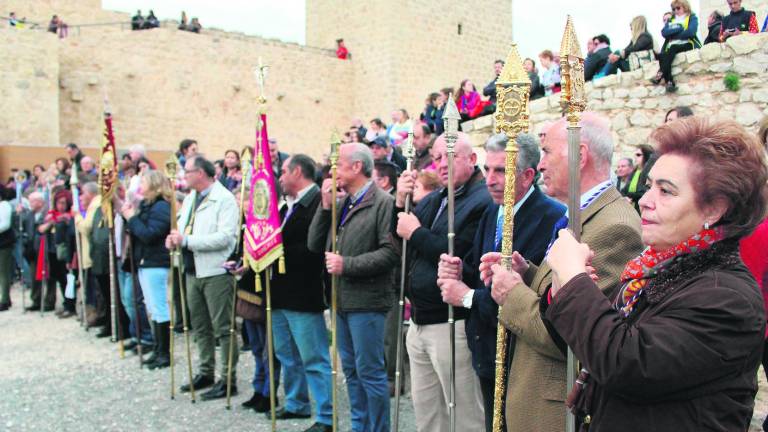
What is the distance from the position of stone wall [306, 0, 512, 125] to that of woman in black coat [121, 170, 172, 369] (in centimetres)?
1774

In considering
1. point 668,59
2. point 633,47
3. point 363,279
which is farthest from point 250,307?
point 633,47

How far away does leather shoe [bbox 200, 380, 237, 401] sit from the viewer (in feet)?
18.6

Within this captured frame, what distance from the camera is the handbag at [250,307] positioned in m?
5.33

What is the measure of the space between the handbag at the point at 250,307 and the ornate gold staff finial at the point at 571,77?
11.8 feet

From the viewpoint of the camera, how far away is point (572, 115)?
2.15 meters

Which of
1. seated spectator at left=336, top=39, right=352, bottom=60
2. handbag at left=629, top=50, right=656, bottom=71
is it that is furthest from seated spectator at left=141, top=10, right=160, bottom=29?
handbag at left=629, top=50, right=656, bottom=71

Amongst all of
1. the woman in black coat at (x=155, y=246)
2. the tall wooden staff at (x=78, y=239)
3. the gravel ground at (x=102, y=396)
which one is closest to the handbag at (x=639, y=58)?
the gravel ground at (x=102, y=396)

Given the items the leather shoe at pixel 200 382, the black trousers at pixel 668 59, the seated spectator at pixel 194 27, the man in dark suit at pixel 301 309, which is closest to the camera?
the man in dark suit at pixel 301 309

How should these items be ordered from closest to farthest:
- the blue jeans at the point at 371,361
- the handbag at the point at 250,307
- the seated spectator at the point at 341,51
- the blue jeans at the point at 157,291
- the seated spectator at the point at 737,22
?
1. the blue jeans at the point at 371,361
2. the handbag at the point at 250,307
3. the blue jeans at the point at 157,291
4. the seated spectator at the point at 737,22
5. the seated spectator at the point at 341,51

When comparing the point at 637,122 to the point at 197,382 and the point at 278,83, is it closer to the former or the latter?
the point at 197,382

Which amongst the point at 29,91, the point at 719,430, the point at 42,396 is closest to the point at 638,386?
the point at 719,430

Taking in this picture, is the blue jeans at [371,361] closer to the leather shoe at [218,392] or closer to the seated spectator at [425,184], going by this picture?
the seated spectator at [425,184]

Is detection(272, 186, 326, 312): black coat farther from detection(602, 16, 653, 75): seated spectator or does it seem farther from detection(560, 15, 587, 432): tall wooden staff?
detection(602, 16, 653, 75): seated spectator

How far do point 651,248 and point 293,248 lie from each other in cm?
356
